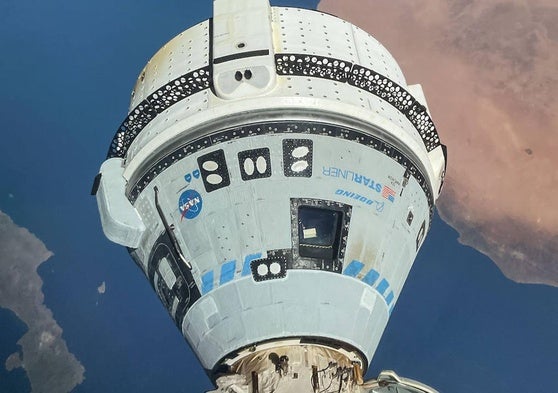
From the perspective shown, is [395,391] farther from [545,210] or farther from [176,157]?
[545,210]

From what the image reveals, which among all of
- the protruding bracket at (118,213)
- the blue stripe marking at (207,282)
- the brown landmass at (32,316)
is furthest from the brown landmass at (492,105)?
the brown landmass at (32,316)

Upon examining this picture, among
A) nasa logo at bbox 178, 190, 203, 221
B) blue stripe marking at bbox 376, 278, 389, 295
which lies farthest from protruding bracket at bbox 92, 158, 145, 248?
blue stripe marking at bbox 376, 278, 389, 295

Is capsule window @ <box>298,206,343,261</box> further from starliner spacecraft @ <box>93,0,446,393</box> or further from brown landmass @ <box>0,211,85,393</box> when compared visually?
brown landmass @ <box>0,211,85,393</box>

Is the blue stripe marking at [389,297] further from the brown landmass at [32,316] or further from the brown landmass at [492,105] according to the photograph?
the brown landmass at [32,316]

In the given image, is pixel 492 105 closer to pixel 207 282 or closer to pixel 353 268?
pixel 353 268

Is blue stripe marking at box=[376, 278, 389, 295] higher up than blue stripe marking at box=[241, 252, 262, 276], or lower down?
lower down

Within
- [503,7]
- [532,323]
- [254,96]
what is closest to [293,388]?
[254,96]
